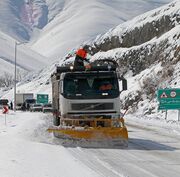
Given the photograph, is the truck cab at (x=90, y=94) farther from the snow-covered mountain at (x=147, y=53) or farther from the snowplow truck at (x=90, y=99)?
the snow-covered mountain at (x=147, y=53)

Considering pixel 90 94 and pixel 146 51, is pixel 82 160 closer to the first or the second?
pixel 90 94

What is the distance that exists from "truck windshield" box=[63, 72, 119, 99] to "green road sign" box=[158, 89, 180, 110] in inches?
651

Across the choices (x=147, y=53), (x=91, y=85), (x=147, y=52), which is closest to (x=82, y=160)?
(x=91, y=85)

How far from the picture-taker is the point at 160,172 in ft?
38.4

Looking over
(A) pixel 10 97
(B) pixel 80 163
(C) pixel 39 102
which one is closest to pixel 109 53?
(C) pixel 39 102

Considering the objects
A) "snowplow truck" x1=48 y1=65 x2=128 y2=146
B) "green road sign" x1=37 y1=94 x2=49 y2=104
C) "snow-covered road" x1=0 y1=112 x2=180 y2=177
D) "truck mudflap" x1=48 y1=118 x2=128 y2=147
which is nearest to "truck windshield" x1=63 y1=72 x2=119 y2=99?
"snowplow truck" x1=48 y1=65 x2=128 y2=146

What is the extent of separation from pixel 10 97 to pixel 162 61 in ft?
244

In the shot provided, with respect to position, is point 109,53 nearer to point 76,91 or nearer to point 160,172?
point 76,91

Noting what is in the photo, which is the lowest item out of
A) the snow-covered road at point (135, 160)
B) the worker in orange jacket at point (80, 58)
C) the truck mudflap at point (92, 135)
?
the snow-covered road at point (135, 160)

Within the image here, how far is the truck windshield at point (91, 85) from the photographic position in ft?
62.1

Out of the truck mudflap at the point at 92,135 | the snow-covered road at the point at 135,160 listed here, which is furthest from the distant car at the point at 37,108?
the truck mudflap at the point at 92,135

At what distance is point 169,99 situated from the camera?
35406 mm

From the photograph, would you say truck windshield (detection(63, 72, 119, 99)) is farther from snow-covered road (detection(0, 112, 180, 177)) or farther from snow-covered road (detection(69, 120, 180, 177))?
snow-covered road (detection(69, 120, 180, 177))

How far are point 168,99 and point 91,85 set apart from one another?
56.5 ft
